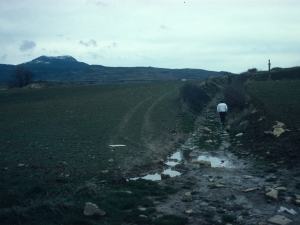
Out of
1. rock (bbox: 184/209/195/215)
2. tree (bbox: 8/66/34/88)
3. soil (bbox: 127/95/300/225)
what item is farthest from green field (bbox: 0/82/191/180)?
tree (bbox: 8/66/34/88)

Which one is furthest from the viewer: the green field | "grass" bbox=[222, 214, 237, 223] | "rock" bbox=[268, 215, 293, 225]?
the green field

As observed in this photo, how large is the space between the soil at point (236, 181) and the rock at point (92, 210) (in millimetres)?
1190

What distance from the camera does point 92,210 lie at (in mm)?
7066

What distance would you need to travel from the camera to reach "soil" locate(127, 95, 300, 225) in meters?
7.33

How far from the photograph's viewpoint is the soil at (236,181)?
289 inches

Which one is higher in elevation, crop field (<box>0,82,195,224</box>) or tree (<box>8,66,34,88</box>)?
tree (<box>8,66,34,88</box>)

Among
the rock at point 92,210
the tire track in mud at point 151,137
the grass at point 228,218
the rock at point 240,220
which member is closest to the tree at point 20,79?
the tire track in mud at point 151,137

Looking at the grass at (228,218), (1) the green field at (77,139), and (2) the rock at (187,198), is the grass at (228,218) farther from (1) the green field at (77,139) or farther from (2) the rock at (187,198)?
(1) the green field at (77,139)

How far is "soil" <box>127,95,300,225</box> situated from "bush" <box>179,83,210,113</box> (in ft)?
48.2

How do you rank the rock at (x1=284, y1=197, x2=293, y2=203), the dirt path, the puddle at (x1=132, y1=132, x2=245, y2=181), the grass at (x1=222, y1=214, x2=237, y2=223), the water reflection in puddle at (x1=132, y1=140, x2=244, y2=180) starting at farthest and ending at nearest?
the water reflection in puddle at (x1=132, y1=140, x2=244, y2=180) < the puddle at (x1=132, y1=132, x2=245, y2=181) < the rock at (x1=284, y1=197, x2=293, y2=203) < the dirt path < the grass at (x1=222, y1=214, x2=237, y2=223)

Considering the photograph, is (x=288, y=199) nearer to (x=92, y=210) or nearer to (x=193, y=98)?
(x=92, y=210)

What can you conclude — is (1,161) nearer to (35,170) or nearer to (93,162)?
(35,170)

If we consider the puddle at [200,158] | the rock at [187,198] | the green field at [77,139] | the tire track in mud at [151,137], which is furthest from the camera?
the tire track in mud at [151,137]

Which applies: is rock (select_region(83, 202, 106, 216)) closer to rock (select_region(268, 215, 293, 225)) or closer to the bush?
rock (select_region(268, 215, 293, 225))
